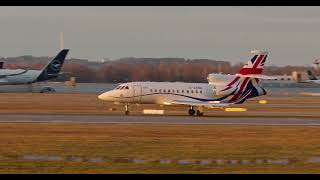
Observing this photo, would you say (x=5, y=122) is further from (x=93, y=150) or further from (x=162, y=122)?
(x=93, y=150)

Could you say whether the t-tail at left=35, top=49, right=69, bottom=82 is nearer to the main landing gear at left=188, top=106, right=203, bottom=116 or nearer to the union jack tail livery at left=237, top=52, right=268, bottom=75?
the union jack tail livery at left=237, top=52, right=268, bottom=75

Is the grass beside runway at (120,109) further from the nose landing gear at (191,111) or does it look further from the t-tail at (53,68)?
the t-tail at (53,68)

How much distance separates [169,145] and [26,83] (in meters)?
103

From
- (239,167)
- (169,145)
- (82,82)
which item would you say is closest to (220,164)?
(239,167)

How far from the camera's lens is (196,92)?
176 ft

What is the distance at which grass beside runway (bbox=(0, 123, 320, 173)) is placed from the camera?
1853 cm

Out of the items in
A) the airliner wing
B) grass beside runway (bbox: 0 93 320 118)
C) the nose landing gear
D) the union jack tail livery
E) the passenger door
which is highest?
the union jack tail livery

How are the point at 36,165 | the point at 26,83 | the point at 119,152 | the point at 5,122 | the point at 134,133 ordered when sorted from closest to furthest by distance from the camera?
the point at 36,165, the point at 119,152, the point at 134,133, the point at 5,122, the point at 26,83

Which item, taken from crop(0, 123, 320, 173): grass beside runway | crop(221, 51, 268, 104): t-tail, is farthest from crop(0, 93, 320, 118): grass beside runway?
crop(0, 123, 320, 173): grass beside runway

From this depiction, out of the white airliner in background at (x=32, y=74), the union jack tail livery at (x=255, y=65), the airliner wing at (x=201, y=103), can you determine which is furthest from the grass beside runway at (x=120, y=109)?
the white airliner in background at (x=32, y=74)

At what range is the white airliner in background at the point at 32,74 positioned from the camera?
404ft

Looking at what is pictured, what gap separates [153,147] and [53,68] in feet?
341

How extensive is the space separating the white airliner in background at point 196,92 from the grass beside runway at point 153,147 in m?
14.8

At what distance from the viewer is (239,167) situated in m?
18.9
